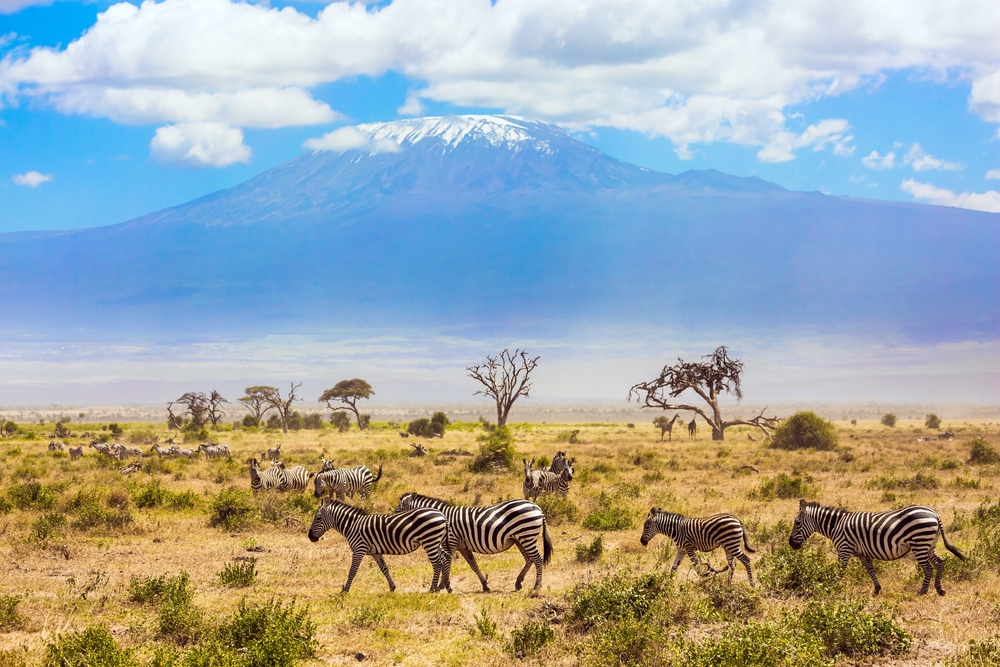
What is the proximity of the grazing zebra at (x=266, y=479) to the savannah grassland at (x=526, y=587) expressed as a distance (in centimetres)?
155

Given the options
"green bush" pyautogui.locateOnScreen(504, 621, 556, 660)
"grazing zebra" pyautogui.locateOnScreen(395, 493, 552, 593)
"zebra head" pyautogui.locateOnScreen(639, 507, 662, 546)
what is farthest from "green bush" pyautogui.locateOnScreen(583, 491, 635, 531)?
"green bush" pyautogui.locateOnScreen(504, 621, 556, 660)

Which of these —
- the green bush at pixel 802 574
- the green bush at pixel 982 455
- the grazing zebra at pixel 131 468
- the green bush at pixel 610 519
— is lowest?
the grazing zebra at pixel 131 468

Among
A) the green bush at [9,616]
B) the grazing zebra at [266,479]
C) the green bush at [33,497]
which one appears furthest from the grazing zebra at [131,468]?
the green bush at [9,616]

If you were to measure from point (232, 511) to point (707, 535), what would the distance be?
1249 centimetres

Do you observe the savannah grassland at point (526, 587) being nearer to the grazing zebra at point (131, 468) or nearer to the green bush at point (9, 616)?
the green bush at point (9, 616)

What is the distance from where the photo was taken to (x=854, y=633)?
1129 centimetres

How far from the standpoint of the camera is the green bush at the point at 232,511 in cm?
2208

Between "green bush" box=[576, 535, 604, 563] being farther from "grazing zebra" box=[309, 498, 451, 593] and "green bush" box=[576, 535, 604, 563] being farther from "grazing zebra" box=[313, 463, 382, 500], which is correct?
"grazing zebra" box=[313, 463, 382, 500]

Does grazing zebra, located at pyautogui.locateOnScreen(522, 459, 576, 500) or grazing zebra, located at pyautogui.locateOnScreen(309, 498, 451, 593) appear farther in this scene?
grazing zebra, located at pyautogui.locateOnScreen(522, 459, 576, 500)

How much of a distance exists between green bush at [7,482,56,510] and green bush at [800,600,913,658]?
65.1ft

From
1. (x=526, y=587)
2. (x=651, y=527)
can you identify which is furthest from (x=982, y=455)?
(x=526, y=587)

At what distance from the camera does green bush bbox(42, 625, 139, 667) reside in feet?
32.9

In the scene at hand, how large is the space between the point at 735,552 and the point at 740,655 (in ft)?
18.7

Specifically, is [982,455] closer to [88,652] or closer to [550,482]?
[550,482]
